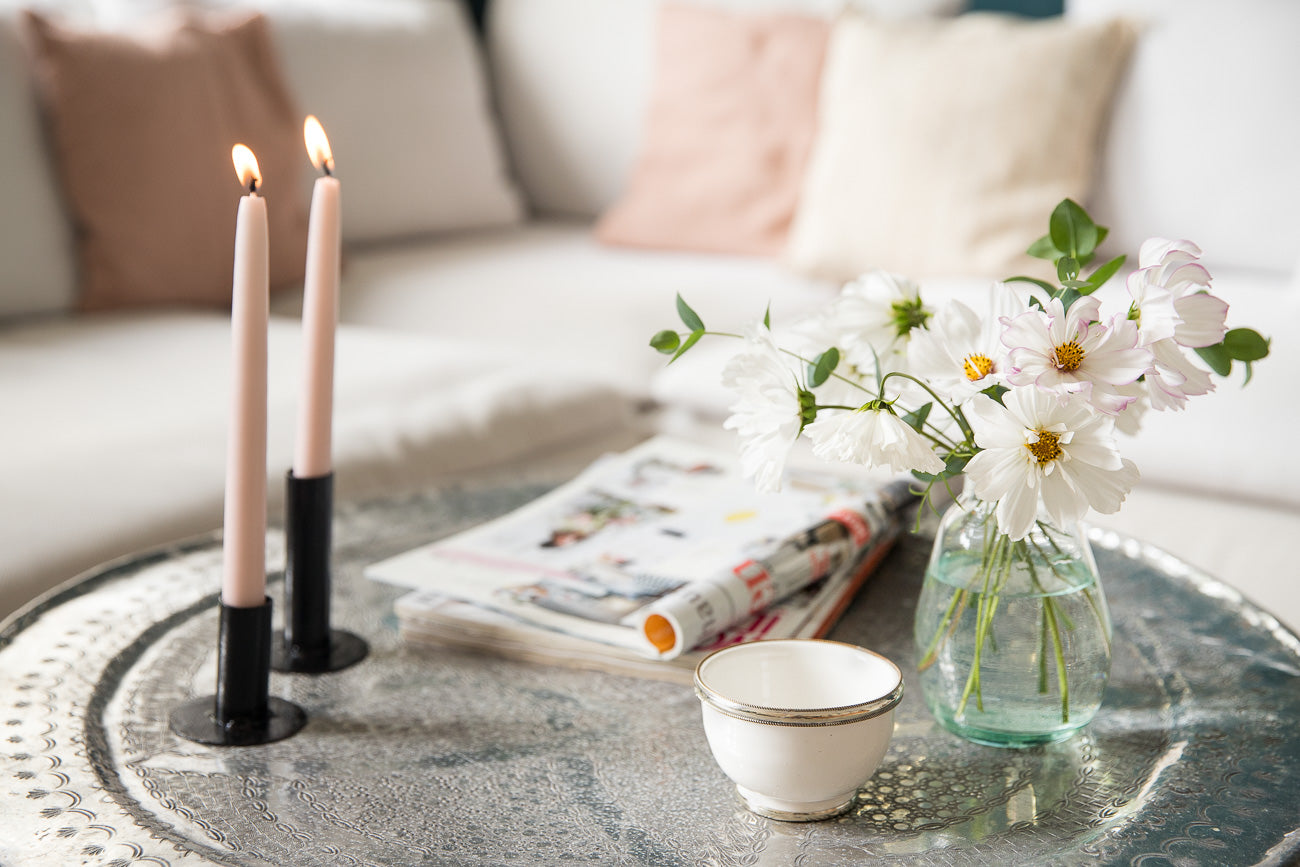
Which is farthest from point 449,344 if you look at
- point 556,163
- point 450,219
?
point 556,163

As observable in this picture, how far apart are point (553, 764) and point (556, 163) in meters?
2.09

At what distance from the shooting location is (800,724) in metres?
0.59

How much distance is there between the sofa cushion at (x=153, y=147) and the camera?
1724 mm

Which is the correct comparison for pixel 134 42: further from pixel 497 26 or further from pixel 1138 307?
pixel 1138 307

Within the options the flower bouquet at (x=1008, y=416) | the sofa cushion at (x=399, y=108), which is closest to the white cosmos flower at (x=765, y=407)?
the flower bouquet at (x=1008, y=416)

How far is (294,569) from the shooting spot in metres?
0.78

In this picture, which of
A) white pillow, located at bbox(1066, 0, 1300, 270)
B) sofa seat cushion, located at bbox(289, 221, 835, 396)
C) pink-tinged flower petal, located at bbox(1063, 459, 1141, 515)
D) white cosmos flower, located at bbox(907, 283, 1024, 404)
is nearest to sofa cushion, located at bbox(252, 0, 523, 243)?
sofa seat cushion, located at bbox(289, 221, 835, 396)

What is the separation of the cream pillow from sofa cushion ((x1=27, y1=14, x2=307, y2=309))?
3.03 feet

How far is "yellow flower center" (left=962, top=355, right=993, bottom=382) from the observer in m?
0.63

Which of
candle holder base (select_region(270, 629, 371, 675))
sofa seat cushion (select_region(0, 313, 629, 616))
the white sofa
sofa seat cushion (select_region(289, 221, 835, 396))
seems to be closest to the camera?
candle holder base (select_region(270, 629, 371, 675))

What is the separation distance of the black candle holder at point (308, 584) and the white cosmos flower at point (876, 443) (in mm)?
329

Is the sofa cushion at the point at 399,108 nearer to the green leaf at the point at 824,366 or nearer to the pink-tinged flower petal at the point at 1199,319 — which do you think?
the green leaf at the point at 824,366

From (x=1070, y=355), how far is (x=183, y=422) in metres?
1.00

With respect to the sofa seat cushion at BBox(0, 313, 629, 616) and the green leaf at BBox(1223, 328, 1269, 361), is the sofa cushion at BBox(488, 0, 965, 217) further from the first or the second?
the green leaf at BBox(1223, 328, 1269, 361)
